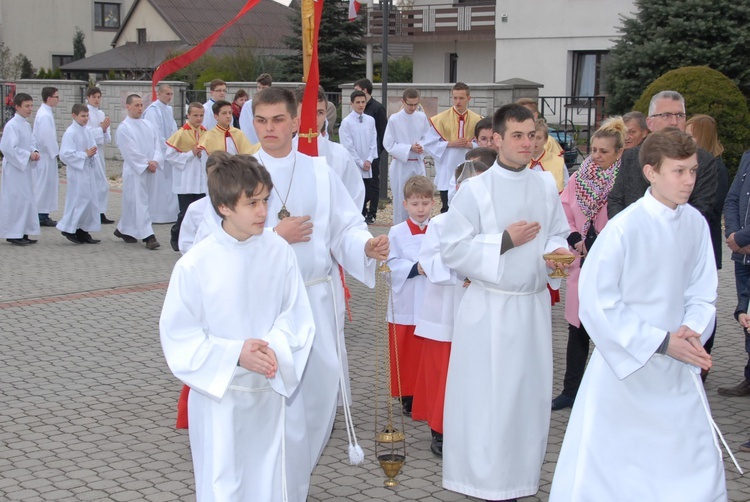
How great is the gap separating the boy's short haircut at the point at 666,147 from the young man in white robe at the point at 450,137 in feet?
28.6

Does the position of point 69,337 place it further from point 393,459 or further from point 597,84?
A: point 597,84

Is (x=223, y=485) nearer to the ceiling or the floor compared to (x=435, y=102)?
nearer to the floor

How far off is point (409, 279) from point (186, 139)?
7.35m

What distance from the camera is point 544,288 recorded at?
215 inches

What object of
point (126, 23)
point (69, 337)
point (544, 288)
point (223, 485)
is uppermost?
point (126, 23)

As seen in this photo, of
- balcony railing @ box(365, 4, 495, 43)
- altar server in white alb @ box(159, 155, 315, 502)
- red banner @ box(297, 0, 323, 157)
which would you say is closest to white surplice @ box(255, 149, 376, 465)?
red banner @ box(297, 0, 323, 157)

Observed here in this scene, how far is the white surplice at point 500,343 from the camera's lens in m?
5.29

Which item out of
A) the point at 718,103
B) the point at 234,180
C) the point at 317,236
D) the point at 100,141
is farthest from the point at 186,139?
the point at 234,180

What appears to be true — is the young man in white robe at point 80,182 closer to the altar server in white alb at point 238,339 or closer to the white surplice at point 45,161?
the white surplice at point 45,161

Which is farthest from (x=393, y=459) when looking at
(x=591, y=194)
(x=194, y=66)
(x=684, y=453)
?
(x=194, y=66)

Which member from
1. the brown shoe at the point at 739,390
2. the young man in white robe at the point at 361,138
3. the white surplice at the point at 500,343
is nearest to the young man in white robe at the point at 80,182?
the young man in white robe at the point at 361,138

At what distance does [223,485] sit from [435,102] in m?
15.3

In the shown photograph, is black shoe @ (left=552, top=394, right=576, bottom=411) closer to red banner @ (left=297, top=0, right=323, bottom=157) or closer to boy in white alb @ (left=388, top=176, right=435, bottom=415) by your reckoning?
boy in white alb @ (left=388, top=176, right=435, bottom=415)

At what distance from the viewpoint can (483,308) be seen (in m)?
5.36
